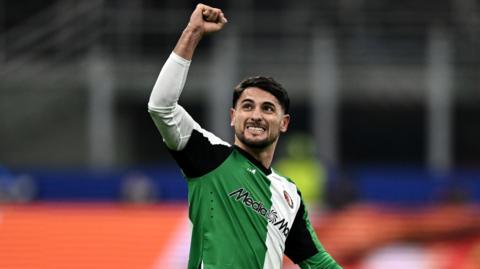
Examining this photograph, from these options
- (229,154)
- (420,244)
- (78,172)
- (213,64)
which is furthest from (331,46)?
(229,154)

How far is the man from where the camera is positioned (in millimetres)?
4230

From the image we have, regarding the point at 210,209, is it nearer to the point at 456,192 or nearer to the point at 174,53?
the point at 174,53

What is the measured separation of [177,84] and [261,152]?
0.55 meters

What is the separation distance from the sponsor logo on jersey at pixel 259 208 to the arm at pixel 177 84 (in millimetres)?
299

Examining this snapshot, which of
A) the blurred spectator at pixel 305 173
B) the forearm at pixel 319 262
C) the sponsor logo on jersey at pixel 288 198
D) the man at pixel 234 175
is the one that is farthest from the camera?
the blurred spectator at pixel 305 173

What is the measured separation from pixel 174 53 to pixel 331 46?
553 inches

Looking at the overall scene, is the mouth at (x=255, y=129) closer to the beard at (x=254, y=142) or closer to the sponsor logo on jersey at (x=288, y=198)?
the beard at (x=254, y=142)

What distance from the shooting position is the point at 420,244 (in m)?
9.08

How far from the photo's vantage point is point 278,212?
4.49 m

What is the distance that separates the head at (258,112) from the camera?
434cm

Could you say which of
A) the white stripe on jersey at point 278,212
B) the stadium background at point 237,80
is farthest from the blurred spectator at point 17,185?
the white stripe on jersey at point 278,212

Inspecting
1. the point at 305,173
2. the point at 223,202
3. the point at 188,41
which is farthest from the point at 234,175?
the point at 305,173

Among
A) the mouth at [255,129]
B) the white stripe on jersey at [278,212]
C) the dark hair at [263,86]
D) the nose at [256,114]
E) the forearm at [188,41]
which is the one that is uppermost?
the forearm at [188,41]

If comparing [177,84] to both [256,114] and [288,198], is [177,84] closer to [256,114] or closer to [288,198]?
[256,114]
